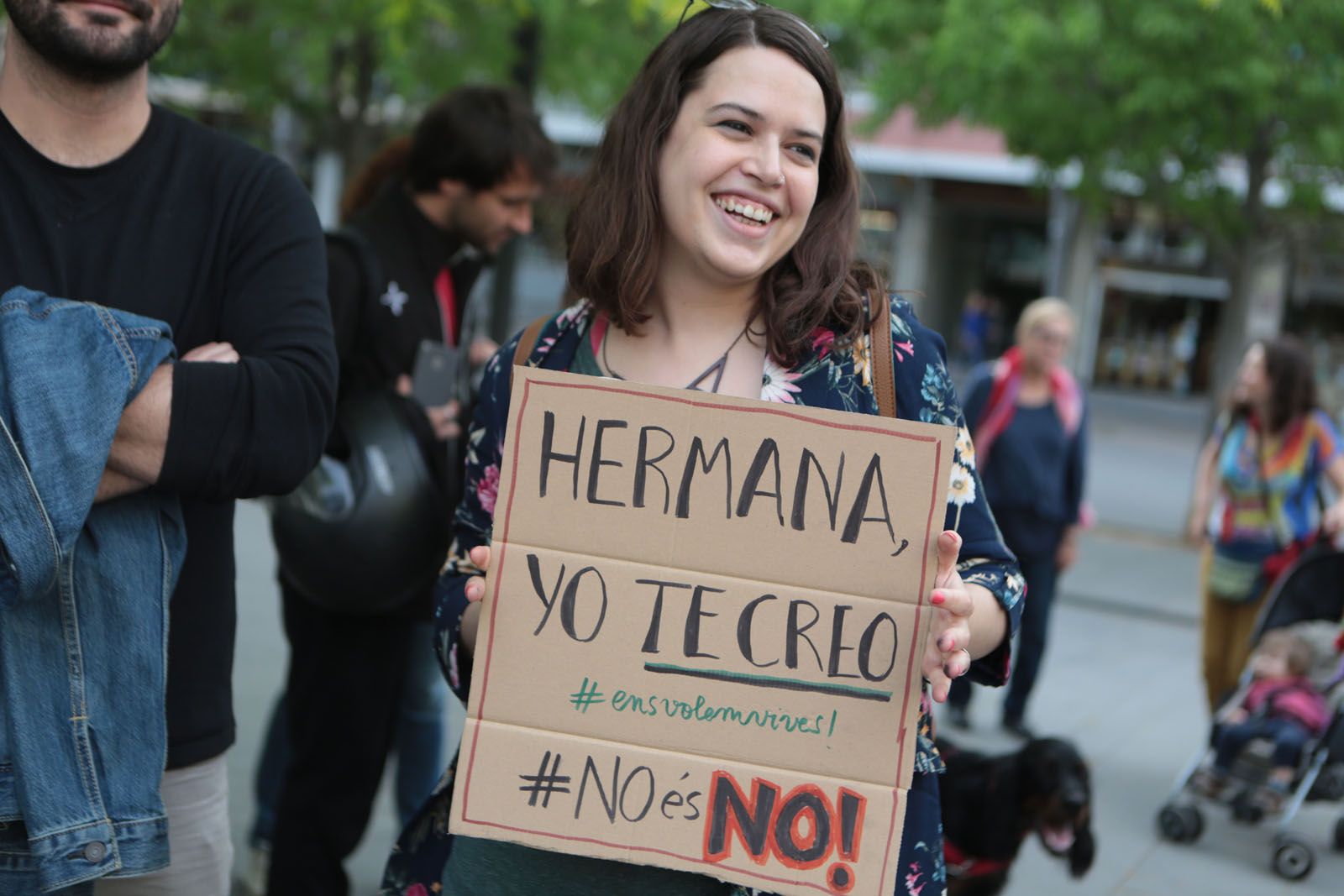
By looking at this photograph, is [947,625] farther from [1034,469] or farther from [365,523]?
A: [1034,469]

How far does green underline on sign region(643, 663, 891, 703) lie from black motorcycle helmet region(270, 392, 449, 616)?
4.76ft

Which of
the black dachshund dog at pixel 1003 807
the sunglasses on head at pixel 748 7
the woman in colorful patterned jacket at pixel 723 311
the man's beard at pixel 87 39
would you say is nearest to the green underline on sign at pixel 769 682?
the woman in colorful patterned jacket at pixel 723 311

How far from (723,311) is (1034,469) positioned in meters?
4.53

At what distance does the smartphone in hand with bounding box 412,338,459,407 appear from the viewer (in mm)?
3262

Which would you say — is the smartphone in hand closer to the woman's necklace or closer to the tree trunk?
the woman's necklace

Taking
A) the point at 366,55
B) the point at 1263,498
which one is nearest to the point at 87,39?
the point at 1263,498

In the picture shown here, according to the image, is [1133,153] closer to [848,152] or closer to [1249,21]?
[1249,21]

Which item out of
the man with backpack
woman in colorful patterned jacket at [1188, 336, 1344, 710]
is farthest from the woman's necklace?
woman in colorful patterned jacket at [1188, 336, 1344, 710]

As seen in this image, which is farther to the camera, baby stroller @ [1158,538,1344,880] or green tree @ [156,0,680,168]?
green tree @ [156,0,680,168]

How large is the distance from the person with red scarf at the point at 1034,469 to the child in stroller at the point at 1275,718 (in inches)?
41.0

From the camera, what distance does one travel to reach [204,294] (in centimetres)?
203

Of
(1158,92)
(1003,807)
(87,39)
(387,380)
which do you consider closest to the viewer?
(87,39)

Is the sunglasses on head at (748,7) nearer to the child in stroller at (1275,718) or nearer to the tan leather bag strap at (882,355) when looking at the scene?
the tan leather bag strap at (882,355)

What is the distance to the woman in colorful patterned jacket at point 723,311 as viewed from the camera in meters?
1.87
